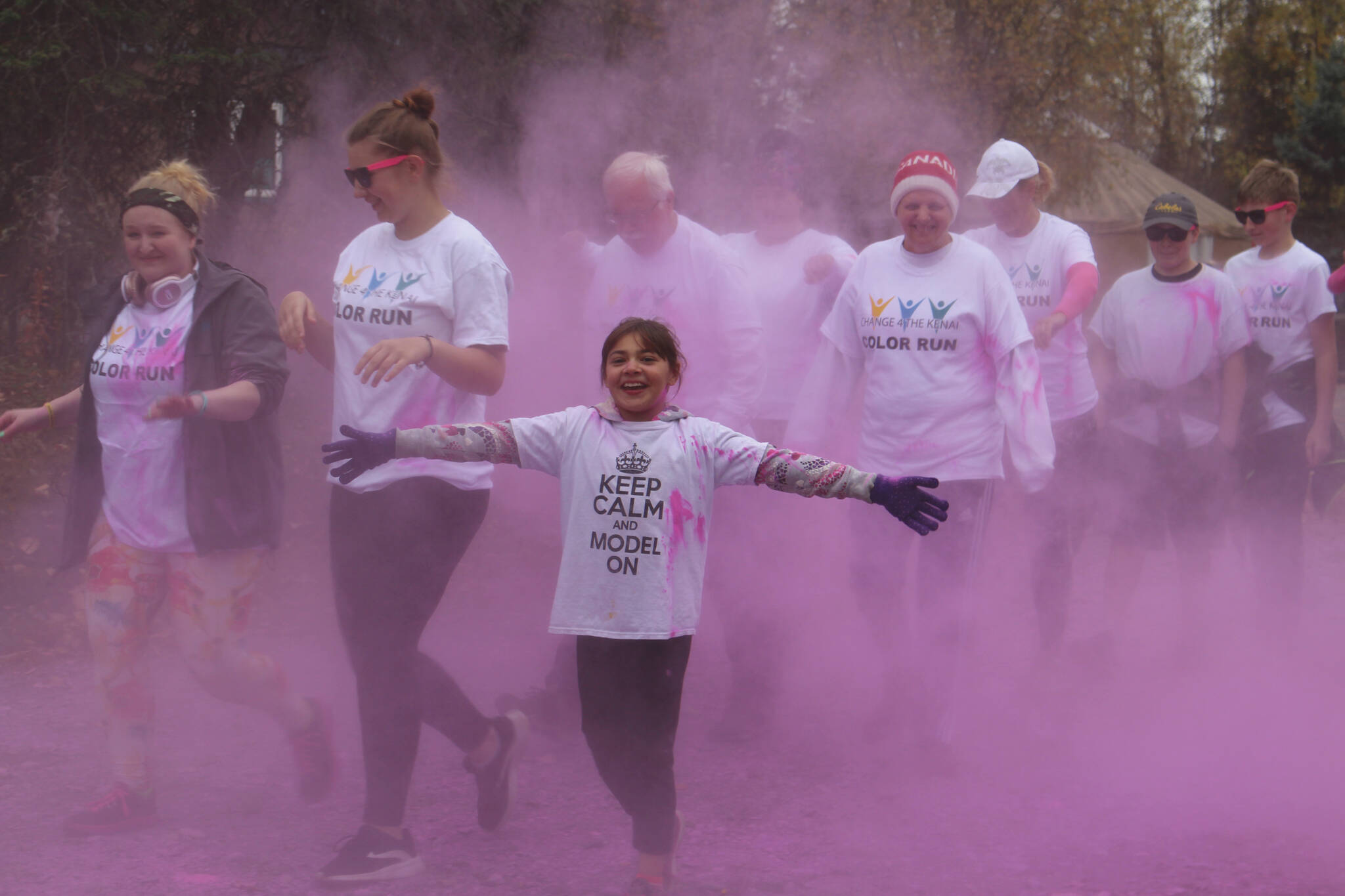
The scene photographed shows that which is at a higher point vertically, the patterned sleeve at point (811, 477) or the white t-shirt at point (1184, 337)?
the white t-shirt at point (1184, 337)

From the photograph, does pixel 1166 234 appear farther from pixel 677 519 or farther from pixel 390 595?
pixel 390 595

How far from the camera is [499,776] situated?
3287 mm

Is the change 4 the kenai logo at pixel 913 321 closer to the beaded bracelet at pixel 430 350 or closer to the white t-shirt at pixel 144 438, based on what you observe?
the beaded bracelet at pixel 430 350

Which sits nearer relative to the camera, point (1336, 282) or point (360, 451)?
point (360, 451)

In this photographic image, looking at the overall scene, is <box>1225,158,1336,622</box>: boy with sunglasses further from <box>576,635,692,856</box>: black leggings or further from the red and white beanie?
<box>576,635,692,856</box>: black leggings

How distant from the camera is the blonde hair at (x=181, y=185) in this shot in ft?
11.2

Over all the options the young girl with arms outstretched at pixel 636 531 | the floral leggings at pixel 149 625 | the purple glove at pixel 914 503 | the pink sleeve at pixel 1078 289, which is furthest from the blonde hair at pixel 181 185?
the pink sleeve at pixel 1078 289

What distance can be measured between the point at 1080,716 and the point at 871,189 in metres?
3.80

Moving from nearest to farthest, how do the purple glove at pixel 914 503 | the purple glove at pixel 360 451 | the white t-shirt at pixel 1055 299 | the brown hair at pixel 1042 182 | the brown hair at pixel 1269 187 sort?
the purple glove at pixel 914 503, the purple glove at pixel 360 451, the white t-shirt at pixel 1055 299, the brown hair at pixel 1042 182, the brown hair at pixel 1269 187

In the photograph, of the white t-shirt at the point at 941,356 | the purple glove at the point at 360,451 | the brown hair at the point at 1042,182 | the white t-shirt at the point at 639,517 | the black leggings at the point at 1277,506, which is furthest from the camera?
the black leggings at the point at 1277,506

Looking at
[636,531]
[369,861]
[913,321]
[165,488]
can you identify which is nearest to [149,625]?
[165,488]

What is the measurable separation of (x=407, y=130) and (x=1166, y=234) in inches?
113

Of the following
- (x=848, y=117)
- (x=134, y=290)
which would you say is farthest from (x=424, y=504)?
(x=848, y=117)

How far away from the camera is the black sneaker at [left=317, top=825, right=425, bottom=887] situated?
297 cm
